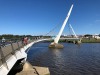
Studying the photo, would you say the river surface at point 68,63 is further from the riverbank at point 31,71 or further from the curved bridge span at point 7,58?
the curved bridge span at point 7,58

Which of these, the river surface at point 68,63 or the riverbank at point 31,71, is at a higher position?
the riverbank at point 31,71

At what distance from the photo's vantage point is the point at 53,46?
93.8m

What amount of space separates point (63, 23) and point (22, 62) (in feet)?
269

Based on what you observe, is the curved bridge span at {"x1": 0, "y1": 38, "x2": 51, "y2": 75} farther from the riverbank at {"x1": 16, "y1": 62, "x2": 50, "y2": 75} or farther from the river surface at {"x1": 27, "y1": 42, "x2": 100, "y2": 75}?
the river surface at {"x1": 27, "y1": 42, "x2": 100, "y2": 75}

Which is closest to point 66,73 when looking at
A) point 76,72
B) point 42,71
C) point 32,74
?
point 76,72

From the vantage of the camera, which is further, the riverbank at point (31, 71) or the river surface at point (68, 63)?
the river surface at point (68, 63)

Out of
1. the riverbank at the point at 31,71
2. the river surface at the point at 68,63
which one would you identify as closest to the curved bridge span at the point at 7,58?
the riverbank at the point at 31,71

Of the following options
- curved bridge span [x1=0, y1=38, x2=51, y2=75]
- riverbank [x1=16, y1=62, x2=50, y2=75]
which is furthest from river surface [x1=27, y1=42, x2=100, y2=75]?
curved bridge span [x1=0, y1=38, x2=51, y2=75]

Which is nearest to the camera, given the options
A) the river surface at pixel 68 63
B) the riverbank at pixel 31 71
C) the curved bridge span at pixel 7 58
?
the curved bridge span at pixel 7 58

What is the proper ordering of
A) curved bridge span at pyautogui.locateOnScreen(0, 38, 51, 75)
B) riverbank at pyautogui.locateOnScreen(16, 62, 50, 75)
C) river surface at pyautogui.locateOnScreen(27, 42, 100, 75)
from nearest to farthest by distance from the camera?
1. curved bridge span at pyautogui.locateOnScreen(0, 38, 51, 75)
2. riverbank at pyautogui.locateOnScreen(16, 62, 50, 75)
3. river surface at pyautogui.locateOnScreen(27, 42, 100, 75)

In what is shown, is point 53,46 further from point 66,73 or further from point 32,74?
point 32,74

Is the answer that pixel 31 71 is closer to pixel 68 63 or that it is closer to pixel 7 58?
pixel 7 58

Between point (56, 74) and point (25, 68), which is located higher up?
point (25, 68)

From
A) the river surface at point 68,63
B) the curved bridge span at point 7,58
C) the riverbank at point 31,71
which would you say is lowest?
the river surface at point 68,63
